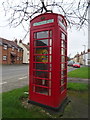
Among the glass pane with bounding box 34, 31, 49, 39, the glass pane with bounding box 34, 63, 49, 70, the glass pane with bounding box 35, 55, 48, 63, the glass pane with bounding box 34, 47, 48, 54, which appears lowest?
the glass pane with bounding box 34, 63, 49, 70

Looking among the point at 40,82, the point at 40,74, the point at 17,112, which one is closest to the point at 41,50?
the point at 40,74

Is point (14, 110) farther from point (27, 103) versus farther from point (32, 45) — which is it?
point (32, 45)

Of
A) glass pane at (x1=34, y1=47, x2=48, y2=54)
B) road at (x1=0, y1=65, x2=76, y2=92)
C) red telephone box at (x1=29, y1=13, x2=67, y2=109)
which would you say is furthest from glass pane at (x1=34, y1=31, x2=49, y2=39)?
road at (x1=0, y1=65, x2=76, y2=92)

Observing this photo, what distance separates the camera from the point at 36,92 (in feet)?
10.8

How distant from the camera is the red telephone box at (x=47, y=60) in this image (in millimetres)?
2920

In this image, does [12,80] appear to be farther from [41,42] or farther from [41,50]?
[41,42]

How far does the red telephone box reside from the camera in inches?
115

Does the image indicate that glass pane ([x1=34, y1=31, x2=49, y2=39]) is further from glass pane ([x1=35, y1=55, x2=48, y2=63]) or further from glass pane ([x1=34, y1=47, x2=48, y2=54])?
glass pane ([x1=35, y1=55, x2=48, y2=63])

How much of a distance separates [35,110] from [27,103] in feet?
1.88

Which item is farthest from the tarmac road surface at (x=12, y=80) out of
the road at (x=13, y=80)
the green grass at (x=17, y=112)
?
the green grass at (x=17, y=112)

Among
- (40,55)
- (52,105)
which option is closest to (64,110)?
(52,105)

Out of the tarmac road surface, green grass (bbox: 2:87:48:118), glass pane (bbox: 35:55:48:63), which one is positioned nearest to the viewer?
green grass (bbox: 2:87:48:118)

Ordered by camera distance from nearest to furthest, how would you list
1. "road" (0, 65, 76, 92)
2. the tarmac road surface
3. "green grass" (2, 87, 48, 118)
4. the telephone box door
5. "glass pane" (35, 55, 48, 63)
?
"green grass" (2, 87, 48, 118), the telephone box door, "glass pane" (35, 55, 48, 63), the tarmac road surface, "road" (0, 65, 76, 92)

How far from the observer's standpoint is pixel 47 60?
3.20 m
